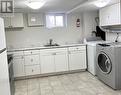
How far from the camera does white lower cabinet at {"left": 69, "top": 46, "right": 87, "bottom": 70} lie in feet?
14.4

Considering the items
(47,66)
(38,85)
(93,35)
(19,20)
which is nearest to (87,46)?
(93,35)

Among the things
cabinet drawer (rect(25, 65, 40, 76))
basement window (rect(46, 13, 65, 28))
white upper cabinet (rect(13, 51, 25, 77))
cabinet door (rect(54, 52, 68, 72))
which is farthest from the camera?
basement window (rect(46, 13, 65, 28))

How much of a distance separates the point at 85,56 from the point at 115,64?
60.8 inches

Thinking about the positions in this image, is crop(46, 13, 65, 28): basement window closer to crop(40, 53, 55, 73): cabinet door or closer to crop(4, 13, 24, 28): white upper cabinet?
crop(4, 13, 24, 28): white upper cabinet

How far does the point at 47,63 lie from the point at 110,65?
1864 millimetres

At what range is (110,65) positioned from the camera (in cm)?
314

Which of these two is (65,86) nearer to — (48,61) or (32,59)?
(48,61)

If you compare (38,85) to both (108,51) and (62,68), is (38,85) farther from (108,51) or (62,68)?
(108,51)

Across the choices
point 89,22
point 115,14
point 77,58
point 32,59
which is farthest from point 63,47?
point 115,14

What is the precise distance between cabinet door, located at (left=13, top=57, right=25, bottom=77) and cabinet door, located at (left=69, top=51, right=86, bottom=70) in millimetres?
1456

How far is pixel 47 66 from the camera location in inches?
166

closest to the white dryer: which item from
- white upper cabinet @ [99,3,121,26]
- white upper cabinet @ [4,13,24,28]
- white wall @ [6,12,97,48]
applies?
white upper cabinet @ [99,3,121,26]

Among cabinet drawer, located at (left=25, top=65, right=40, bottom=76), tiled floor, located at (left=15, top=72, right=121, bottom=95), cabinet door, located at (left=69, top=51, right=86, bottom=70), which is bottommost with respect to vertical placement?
tiled floor, located at (left=15, top=72, right=121, bottom=95)

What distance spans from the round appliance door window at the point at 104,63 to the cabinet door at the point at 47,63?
1.41 meters
